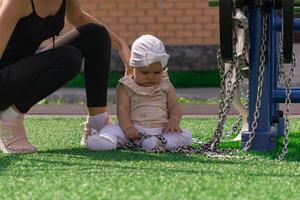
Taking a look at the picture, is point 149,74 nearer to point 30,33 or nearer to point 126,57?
point 126,57

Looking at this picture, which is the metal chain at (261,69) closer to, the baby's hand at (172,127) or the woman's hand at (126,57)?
the baby's hand at (172,127)

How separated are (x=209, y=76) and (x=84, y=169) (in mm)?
7205

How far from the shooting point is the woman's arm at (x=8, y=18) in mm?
4770

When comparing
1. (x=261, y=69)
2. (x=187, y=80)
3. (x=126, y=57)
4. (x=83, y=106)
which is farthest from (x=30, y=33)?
(x=187, y=80)

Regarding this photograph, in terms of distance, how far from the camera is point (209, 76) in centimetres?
1141

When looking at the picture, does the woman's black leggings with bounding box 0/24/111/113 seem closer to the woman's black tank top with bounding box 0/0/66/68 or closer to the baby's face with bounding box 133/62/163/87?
the woman's black tank top with bounding box 0/0/66/68

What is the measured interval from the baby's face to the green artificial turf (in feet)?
1.37

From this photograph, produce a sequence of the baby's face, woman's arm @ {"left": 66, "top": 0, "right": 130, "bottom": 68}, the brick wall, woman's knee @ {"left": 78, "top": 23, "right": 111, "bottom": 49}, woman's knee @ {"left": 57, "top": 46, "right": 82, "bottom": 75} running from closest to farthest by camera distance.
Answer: woman's knee @ {"left": 57, "top": 46, "right": 82, "bottom": 75} → the baby's face → woman's knee @ {"left": 78, "top": 23, "right": 111, "bottom": 49} → woman's arm @ {"left": 66, "top": 0, "right": 130, "bottom": 68} → the brick wall

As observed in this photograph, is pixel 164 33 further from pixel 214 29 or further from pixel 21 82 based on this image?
pixel 21 82

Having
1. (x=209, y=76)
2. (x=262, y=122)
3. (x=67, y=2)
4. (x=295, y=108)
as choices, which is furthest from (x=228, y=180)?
(x=209, y=76)

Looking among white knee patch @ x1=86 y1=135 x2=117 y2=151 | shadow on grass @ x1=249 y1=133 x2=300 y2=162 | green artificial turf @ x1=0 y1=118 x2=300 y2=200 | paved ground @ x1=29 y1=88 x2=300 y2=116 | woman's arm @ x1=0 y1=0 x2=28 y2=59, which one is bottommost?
paved ground @ x1=29 y1=88 x2=300 y2=116

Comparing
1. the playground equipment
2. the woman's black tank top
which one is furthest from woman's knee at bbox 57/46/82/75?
the playground equipment

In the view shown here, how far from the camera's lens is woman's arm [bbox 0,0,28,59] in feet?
15.6

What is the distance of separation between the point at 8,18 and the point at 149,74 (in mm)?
817
